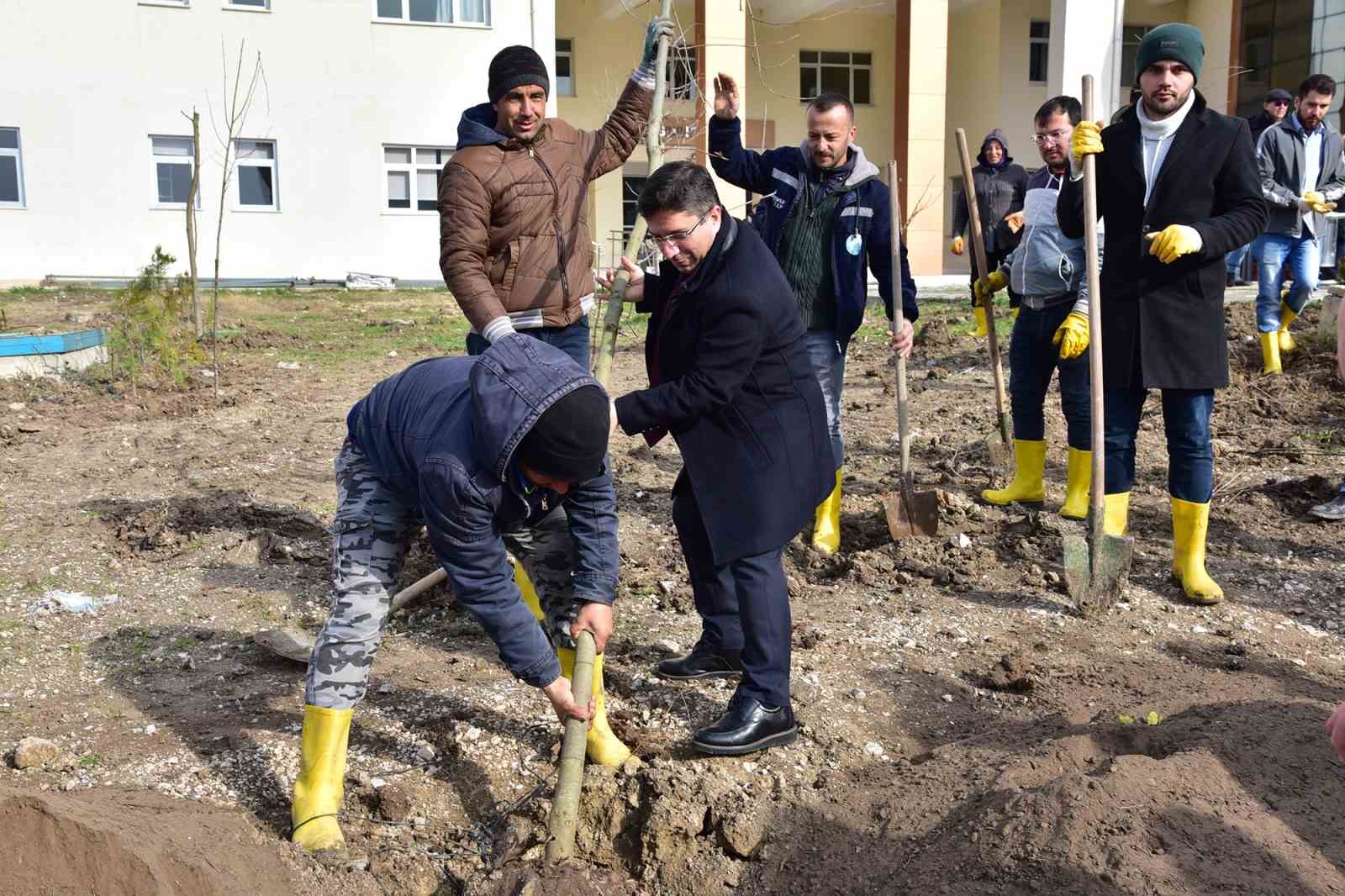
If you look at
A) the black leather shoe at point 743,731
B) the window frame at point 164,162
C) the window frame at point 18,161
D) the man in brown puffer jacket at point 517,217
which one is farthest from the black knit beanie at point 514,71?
the window frame at point 18,161

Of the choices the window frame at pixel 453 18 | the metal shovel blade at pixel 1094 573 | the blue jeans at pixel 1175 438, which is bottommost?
the metal shovel blade at pixel 1094 573

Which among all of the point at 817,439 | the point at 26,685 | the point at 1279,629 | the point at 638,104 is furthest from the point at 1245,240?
the point at 26,685

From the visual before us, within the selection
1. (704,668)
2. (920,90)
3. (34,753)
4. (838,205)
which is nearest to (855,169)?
(838,205)

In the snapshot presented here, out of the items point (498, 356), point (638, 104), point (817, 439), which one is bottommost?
point (817, 439)

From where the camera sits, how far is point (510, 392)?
2.50 meters

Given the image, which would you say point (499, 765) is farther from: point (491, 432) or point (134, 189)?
point (134, 189)

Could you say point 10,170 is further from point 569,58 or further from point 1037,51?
point 1037,51

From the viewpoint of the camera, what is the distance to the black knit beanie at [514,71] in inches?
160

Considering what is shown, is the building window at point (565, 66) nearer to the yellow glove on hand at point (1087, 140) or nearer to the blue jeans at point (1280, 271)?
the blue jeans at point (1280, 271)

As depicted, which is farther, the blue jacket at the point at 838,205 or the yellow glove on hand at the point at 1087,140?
the blue jacket at the point at 838,205

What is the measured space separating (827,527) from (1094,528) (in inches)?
48.9

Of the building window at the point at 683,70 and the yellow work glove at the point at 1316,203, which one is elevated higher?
the building window at the point at 683,70

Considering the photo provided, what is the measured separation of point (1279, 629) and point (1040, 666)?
3.42ft

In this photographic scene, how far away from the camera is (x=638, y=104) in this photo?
4656 millimetres
